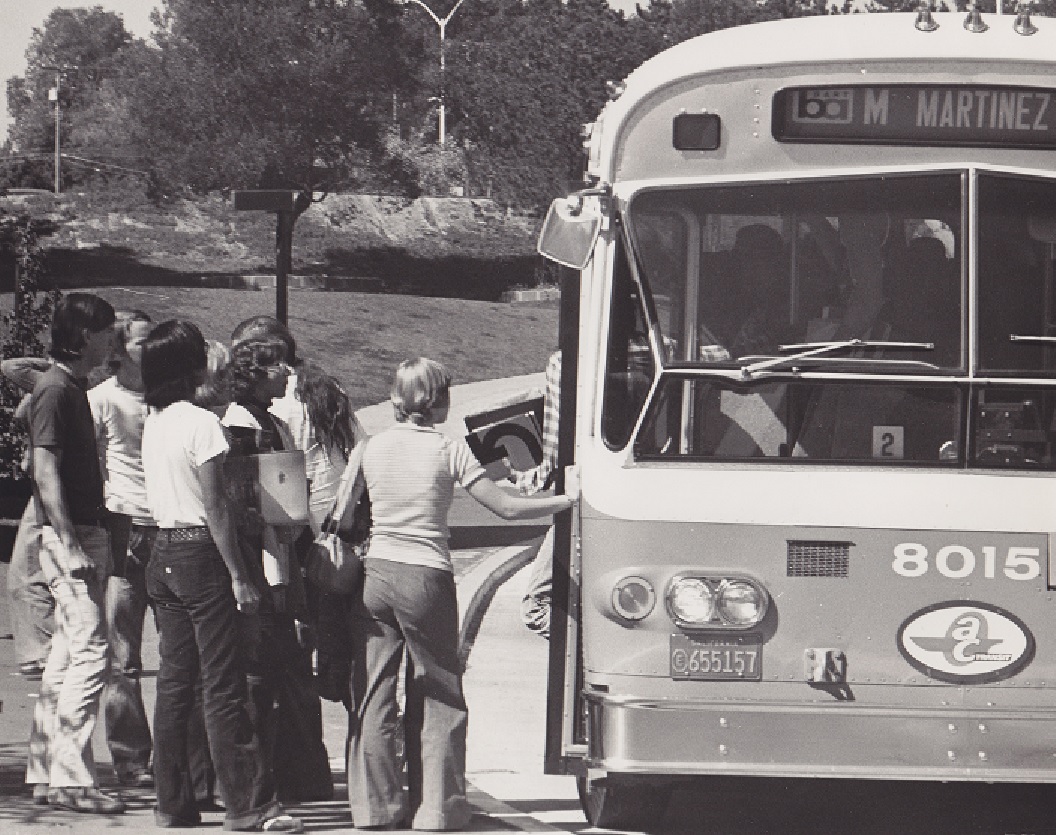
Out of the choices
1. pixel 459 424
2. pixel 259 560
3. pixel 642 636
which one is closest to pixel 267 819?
pixel 259 560

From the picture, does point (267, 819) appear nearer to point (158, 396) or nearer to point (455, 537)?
point (158, 396)

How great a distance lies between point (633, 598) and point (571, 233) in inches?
47.6

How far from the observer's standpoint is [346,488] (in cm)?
702

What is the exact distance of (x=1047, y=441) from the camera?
6.36 metres

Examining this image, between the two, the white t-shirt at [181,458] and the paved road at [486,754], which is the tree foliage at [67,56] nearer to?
the paved road at [486,754]

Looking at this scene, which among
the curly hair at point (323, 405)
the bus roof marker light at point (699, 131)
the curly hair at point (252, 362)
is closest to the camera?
the bus roof marker light at point (699, 131)

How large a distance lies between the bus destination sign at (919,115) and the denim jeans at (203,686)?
95.1 inches

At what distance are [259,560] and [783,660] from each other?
185 centimetres

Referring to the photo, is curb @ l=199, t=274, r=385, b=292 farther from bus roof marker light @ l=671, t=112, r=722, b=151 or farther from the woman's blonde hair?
bus roof marker light @ l=671, t=112, r=722, b=151

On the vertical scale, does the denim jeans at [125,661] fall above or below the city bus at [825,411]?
below

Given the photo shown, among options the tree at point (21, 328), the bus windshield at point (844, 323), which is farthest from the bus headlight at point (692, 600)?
the tree at point (21, 328)

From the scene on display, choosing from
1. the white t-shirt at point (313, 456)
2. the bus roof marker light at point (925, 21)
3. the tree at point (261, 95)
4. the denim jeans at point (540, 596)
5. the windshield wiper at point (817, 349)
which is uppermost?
the tree at point (261, 95)

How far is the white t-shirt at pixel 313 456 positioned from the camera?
24.5 feet

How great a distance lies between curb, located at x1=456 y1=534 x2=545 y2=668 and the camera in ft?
40.5
